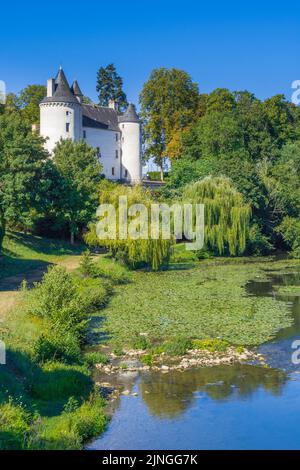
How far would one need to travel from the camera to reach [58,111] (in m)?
61.1

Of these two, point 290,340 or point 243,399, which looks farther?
point 290,340

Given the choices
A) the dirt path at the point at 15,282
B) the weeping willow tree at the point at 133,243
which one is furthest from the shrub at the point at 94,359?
the weeping willow tree at the point at 133,243

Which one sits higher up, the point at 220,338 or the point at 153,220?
the point at 153,220

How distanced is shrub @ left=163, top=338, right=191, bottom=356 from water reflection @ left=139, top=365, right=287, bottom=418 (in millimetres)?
1656

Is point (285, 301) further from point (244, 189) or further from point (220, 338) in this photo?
point (244, 189)

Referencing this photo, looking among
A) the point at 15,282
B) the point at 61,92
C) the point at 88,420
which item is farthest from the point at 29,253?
the point at 88,420

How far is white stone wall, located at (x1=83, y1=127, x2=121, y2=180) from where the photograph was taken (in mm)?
68000

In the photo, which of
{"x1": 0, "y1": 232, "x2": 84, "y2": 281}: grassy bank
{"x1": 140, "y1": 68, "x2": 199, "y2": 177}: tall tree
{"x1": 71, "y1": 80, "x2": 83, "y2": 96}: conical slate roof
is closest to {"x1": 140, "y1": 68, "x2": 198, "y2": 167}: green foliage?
{"x1": 140, "y1": 68, "x2": 199, "y2": 177}: tall tree

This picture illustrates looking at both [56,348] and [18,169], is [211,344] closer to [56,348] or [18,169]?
[56,348]

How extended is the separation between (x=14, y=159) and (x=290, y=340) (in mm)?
25117

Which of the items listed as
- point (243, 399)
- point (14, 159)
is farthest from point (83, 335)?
point (14, 159)

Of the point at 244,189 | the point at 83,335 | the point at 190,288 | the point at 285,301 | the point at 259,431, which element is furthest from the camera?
the point at 244,189

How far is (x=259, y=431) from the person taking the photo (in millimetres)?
14695

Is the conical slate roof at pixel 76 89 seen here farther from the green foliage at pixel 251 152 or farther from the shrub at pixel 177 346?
the shrub at pixel 177 346
